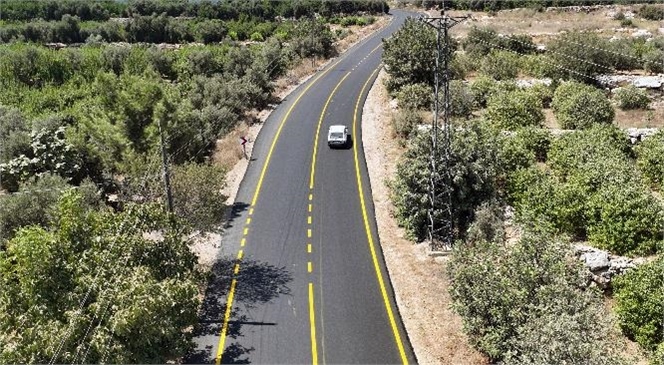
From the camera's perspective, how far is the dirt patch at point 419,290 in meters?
22.6

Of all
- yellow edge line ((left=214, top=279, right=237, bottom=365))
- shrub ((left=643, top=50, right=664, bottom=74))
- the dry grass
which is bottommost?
yellow edge line ((left=214, top=279, right=237, bottom=365))

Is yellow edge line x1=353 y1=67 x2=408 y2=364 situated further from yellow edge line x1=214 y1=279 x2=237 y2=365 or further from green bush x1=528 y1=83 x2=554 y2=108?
green bush x1=528 y1=83 x2=554 y2=108

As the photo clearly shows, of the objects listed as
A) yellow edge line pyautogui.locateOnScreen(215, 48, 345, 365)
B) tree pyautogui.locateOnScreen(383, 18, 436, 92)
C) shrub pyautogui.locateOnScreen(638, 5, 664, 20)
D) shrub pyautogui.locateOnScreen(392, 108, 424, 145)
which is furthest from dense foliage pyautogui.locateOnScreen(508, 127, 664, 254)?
shrub pyautogui.locateOnScreen(638, 5, 664, 20)

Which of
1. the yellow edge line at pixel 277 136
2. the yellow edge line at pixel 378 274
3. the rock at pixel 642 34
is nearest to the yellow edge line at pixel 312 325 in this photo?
the yellow edge line at pixel 378 274

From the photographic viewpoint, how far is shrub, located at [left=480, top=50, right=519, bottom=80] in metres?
55.2

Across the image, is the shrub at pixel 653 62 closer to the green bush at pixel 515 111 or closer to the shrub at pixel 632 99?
the shrub at pixel 632 99

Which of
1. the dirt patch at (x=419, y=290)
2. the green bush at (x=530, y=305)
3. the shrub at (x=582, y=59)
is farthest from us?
the shrub at (x=582, y=59)

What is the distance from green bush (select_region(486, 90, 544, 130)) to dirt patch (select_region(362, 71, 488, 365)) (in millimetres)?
8591

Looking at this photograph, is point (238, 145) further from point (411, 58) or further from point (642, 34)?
point (642, 34)

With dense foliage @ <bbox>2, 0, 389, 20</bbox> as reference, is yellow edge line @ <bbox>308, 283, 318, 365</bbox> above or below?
below

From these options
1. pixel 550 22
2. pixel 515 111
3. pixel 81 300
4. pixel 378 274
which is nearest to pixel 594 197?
pixel 378 274

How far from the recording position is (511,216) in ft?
102

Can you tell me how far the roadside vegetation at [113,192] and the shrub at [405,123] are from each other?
1491 centimetres

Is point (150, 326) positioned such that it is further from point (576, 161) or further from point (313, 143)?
point (313, 143)
